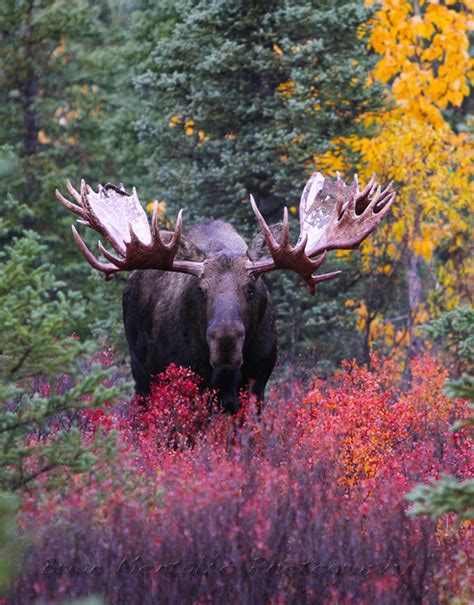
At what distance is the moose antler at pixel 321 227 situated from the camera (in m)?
7.84

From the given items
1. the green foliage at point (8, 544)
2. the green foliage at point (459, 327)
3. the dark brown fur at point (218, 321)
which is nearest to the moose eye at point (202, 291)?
the dark brown fur at point (218, 321)

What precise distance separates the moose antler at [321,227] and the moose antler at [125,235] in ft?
1.97

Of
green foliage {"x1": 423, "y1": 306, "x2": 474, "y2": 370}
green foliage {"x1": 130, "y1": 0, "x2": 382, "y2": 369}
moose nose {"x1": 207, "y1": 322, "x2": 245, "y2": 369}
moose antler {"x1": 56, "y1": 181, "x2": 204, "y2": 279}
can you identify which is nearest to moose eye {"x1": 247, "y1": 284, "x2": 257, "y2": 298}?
moose antler {"x1": 56, "y1": 181, "x2": 204, "y2": 279}

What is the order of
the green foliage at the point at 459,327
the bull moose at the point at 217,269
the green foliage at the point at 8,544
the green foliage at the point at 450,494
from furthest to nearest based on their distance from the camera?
the green foliage at the point at 459,327
the bull moose at the point at 217,269
the green foliage at the point at 450,494
the green foliage at the point at 8,544

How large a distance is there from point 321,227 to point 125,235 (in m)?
1.57

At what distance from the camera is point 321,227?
28.7ft

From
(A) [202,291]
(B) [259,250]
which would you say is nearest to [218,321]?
(A) [202,291]

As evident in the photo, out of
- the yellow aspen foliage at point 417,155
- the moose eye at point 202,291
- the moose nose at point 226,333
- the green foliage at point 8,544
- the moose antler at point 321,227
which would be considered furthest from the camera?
the yellow aspen foliage at point 417,155

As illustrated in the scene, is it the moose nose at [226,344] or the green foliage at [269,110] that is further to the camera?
the green foliage at [269,110]

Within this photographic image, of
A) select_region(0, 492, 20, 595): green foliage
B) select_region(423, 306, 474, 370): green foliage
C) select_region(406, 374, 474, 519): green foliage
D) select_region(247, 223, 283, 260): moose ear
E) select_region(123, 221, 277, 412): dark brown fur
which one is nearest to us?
select_region(0, 492, 20, 595): green foliage

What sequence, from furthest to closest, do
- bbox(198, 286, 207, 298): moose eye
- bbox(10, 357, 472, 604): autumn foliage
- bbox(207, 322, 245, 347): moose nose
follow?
bbox(198, 286, 207, 298): moose eye, bbox(207, 322, 245, 347): moose nose, bbox(10, 357, 472, 604): autumn foliage

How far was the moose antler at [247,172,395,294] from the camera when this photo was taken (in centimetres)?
784

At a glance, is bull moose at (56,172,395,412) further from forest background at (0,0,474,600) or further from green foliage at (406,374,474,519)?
green foliage at (406,374,474,519)

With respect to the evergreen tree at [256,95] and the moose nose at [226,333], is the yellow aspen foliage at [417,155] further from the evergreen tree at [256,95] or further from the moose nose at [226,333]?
the moose nose at [226,333]
